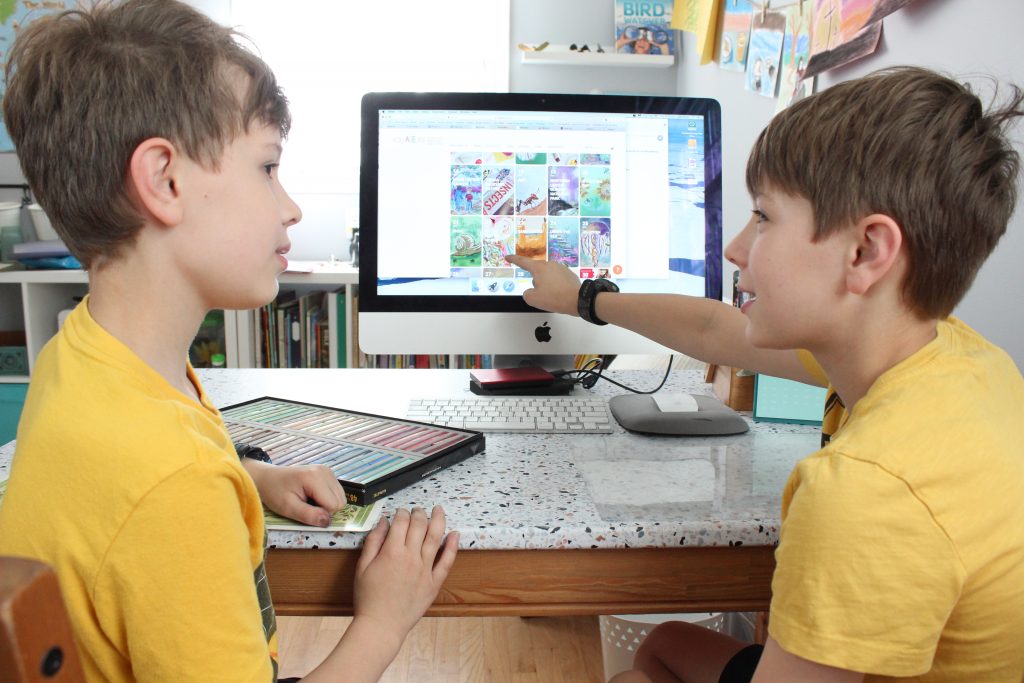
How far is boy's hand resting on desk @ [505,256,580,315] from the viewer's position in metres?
1.10

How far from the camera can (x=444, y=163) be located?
3.67 ft

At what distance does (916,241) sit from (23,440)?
674 millimetres

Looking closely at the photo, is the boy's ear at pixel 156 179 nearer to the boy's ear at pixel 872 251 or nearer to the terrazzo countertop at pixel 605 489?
the terrazzo countertop at pixel 605 489

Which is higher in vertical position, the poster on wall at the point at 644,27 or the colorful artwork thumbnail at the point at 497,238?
the poster on wall at the point at 644,27

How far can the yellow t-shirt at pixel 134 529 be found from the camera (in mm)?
474

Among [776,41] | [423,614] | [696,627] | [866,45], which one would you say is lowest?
[696,627]

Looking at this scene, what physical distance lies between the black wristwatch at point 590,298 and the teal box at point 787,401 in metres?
0.24

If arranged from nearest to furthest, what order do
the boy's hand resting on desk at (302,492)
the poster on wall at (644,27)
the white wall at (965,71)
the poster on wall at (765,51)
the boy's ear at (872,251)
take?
the boy's ear at (872,251), the boy's hand resting on desk at (302,492), the white wall at (965,71), the poster on wall at (765,51), the poster on wall at (644,27)

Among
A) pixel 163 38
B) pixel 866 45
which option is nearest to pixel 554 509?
pixel 163 38

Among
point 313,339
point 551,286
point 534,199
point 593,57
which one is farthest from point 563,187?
point 593,57

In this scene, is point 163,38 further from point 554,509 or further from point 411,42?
point 411,42

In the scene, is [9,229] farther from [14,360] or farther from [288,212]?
[288,212]

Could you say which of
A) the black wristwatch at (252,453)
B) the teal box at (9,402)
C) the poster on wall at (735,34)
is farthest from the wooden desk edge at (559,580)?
the teal box at (9,402)

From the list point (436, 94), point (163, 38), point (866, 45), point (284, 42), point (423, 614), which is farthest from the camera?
point (284, 42)
